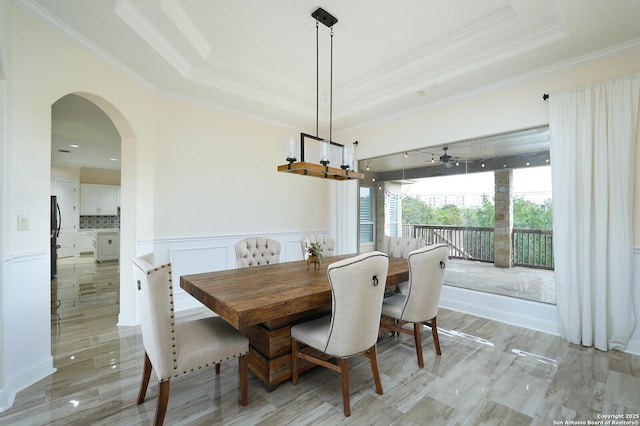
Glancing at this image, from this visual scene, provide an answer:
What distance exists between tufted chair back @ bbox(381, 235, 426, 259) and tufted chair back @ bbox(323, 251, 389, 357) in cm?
166

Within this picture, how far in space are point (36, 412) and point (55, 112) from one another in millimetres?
4363

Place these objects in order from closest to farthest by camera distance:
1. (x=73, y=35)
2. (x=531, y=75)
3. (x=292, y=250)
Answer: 1. (x=73, y=35)
2. (x=531, y=75)
3. (x=292, y=250)

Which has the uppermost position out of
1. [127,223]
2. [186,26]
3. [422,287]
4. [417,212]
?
[186,26]

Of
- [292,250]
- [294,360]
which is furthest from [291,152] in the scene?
[292,250]

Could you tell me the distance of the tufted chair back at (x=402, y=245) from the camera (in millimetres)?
3365

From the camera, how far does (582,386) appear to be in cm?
211

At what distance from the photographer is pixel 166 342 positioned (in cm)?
160

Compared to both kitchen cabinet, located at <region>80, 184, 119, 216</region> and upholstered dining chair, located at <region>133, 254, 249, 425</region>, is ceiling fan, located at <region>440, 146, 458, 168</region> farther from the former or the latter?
kitchen cabinet, located at <region>80, 184, 119, 216</region>

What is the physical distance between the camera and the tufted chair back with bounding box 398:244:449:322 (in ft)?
7.50

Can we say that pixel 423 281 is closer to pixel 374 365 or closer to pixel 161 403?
pixel 374 365

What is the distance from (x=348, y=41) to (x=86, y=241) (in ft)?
33.2

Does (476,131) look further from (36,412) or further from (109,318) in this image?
(109,318)

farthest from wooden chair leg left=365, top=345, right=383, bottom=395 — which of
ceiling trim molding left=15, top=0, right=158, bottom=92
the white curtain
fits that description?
ceiling trim molding left=15, top=0, right=158, bottom=92

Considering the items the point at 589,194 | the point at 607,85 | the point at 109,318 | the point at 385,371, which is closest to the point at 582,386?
the point at 385,371
